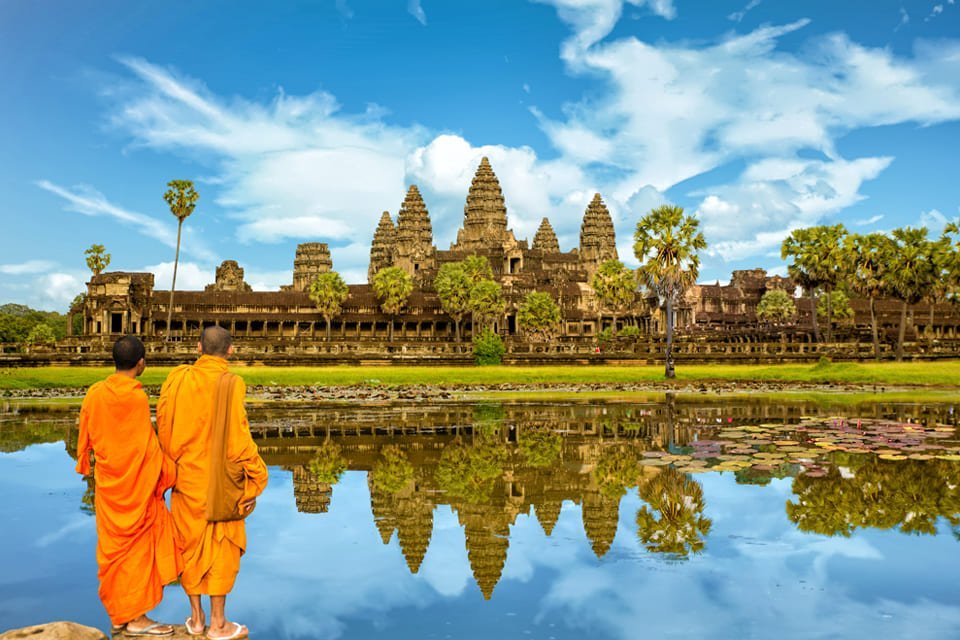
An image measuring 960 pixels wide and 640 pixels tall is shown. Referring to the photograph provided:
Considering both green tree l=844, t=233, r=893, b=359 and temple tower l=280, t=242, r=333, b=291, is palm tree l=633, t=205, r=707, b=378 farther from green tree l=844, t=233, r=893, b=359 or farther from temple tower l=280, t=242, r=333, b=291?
temple tower l=280, t=242, r=333, b=291

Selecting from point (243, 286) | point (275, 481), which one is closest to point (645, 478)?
point (275, 481)

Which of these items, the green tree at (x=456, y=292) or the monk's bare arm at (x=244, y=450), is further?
the green tree at (x=456, y=292)

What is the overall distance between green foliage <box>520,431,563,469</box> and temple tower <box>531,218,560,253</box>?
122m

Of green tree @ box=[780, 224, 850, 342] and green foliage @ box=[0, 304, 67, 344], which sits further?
green foliage @ box=[0, 304, 67, 344]

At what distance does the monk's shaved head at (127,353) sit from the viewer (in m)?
6.48

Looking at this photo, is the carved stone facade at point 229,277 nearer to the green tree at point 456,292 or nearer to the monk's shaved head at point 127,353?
the green tree at point 456,292

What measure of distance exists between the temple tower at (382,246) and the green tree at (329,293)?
4882 cm

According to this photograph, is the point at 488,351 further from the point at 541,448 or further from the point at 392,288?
the point at 392,288

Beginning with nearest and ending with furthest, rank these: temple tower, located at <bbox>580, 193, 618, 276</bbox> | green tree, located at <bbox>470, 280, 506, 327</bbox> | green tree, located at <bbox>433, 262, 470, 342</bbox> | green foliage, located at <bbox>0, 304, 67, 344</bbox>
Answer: green tree, located at <bbox>470, 280, 506, 327</bbox>
green tree, located at <bbox>433, 262, 470, 342</bbox>
green foliage, located at <bbox>0, 304, 67, 344</bbox>
temple tower, located at <bbox>580, 193, 618, 276</bbox>

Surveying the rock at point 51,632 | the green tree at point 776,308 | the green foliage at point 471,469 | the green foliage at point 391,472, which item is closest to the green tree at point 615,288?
the green tree at point 776,308

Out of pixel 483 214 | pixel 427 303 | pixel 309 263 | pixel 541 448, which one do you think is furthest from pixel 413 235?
pixel 541 448

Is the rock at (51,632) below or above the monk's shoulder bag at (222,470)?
below

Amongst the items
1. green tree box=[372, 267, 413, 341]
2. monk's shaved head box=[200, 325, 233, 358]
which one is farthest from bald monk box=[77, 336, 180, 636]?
green tree box=[372, 267, 413, 341]

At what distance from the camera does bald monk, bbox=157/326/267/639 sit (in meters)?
6.14
